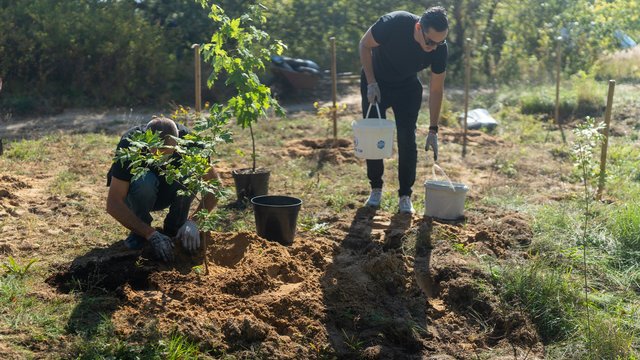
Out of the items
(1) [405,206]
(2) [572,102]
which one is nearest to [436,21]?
(1) [405,206]

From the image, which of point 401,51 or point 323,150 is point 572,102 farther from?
point 401,51

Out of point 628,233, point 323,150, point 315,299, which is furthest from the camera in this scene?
point 323,150

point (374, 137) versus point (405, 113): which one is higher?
point (405, 113)

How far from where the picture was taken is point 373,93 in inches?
216

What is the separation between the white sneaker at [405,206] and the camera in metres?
5.83

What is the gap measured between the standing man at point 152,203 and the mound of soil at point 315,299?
0.14 metres

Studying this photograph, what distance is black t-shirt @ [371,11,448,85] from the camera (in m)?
5.46

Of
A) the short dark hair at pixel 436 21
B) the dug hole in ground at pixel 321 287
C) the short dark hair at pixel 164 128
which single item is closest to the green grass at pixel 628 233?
the dug hole in ground at pixel 321 287

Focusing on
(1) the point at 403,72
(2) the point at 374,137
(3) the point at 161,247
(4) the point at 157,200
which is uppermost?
(1) the point at 403,72

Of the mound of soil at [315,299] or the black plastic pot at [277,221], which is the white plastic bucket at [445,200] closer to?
the mound of soil at [315,299]

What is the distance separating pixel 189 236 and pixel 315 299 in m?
0.87

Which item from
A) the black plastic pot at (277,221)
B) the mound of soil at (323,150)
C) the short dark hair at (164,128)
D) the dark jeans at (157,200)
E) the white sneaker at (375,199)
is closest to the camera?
the short dark hair at (164,128)

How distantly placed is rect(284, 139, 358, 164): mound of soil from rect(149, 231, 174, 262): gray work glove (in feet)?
12.4

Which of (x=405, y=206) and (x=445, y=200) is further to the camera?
(x=405, y=206)
